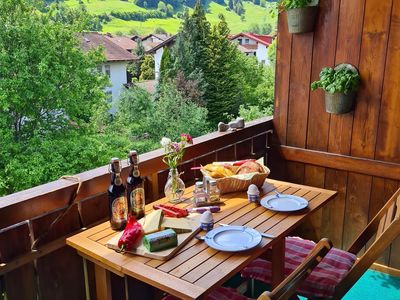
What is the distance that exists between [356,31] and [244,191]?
4.07 ft

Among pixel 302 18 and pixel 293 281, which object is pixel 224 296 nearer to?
pixel 293 281

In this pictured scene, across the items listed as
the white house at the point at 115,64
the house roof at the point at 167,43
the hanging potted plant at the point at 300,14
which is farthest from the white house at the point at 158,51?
the hanging potted plant at the point at 300,14

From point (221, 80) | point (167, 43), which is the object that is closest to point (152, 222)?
point (221, 80)

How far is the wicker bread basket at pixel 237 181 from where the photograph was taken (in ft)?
5.98

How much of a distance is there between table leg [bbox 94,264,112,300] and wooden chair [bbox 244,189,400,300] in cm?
65

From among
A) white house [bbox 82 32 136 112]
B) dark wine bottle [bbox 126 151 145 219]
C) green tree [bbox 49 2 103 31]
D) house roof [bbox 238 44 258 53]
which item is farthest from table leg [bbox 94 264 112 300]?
→ house roof [bbox 238 44 258 53]

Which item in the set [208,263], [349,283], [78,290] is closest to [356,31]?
A: [349,283]

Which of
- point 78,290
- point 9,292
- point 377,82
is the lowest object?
point 78,290

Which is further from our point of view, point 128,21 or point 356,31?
point 128,21

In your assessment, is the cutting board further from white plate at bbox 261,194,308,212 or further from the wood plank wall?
the wood plank wall

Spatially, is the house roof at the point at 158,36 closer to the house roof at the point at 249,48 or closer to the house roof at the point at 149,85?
the house roof at the point at 149,85

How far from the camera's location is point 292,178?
9.32 ft

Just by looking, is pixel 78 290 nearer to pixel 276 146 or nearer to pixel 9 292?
pixel 9 292

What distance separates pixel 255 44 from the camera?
24000 mm
